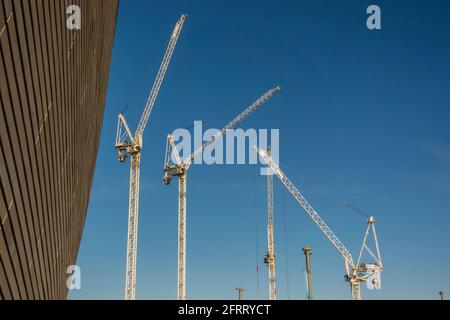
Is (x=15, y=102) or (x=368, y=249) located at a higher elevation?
(x=368, y=249)

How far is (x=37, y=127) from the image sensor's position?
7.76 metres

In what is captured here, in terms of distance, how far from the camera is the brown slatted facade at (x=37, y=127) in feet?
20.3

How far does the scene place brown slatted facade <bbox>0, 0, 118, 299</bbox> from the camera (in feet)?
20.3

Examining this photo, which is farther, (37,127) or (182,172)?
(182,172)

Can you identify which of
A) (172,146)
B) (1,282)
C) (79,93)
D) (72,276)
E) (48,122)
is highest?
(172,146)

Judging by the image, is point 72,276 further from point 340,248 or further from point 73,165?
point 340,248

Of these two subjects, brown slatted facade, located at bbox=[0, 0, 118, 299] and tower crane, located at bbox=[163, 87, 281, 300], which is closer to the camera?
brown slatted facade, located at bbox=[0, 0, 118, 299]

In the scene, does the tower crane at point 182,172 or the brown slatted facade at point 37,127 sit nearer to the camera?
the brown slatted facade at point 37,127

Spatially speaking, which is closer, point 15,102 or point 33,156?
point 15,102

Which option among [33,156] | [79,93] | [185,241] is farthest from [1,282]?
[185,241]

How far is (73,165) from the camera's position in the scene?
12.9m
